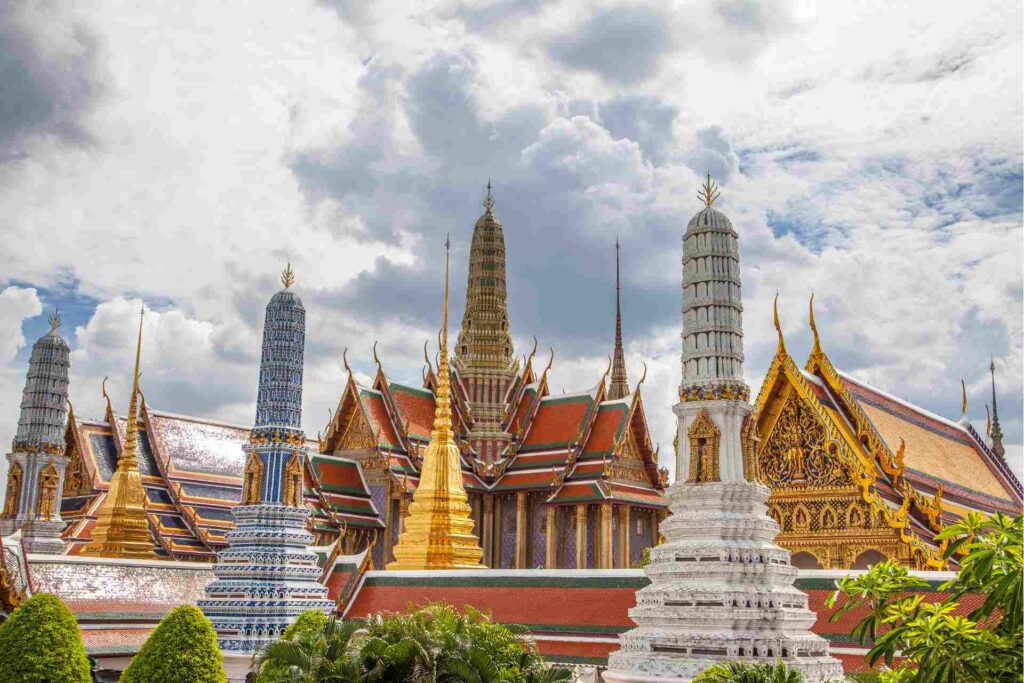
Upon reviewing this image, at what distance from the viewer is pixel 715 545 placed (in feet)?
39.0

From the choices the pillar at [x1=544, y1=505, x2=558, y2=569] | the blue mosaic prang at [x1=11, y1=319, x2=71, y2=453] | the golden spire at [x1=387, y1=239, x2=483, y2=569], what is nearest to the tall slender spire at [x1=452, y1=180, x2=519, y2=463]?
the pillar at [x1=544, y1=505, x2=558, y2=569]

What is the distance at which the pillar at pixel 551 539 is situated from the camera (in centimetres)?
2945

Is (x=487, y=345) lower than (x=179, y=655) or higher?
higher

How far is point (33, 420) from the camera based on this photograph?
23.4m

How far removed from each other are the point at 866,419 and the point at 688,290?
19.4 ft

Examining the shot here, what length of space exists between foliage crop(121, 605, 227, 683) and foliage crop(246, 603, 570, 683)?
2228mm

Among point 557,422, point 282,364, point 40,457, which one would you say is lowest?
point 40,457

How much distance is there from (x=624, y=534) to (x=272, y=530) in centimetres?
1405

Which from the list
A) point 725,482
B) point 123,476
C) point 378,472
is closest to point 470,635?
point 725,482

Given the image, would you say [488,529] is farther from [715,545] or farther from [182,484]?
[715,545]

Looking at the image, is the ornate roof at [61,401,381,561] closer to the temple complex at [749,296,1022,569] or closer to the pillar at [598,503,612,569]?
the pillar at [598,503,612,569]

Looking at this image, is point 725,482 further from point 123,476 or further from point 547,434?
point 547,434

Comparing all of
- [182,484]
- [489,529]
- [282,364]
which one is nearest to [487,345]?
[489,529]

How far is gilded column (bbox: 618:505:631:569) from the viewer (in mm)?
28734
